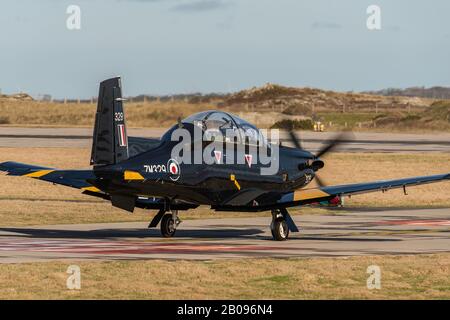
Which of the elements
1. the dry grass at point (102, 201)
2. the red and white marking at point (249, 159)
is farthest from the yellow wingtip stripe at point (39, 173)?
the red and white marking at point (249, 159)

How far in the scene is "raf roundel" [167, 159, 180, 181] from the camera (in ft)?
79.8

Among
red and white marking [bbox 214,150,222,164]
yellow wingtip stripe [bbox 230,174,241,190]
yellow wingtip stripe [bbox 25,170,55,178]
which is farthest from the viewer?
yellow wingtip stripe [bbox 230,174,241,190]

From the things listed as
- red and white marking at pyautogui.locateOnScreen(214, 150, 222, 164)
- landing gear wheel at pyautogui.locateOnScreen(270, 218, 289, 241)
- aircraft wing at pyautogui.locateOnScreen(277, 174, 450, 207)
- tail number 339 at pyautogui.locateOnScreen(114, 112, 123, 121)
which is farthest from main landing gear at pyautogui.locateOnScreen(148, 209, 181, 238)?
tail number 339 at pyautogui.locateOnScreen(114, 112, 123, 121)

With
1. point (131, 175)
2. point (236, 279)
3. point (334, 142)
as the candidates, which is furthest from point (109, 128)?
point (334, 142)

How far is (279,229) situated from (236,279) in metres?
7.12

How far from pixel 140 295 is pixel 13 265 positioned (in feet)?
13.9

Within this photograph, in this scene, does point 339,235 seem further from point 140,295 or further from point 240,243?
point 140,295

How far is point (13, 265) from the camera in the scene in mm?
20547

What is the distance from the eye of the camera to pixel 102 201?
37562mm

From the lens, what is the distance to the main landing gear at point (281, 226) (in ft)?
85.7

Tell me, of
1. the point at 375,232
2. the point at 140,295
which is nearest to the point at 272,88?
the point at 375,232

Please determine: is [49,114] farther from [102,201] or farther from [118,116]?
[118,116]

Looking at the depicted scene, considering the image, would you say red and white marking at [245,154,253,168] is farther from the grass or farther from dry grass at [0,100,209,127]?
dry grass at [0,100,209,127]

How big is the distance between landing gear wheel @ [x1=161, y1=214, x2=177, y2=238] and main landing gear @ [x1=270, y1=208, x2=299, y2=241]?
2.53m
